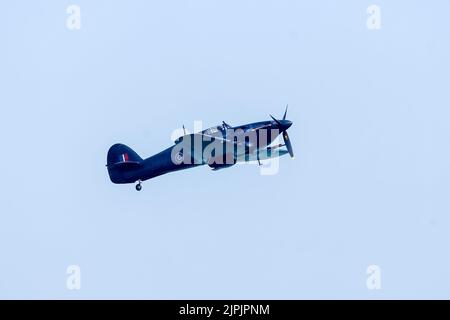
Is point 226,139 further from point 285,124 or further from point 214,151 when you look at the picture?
point 285,124

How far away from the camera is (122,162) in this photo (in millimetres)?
48281

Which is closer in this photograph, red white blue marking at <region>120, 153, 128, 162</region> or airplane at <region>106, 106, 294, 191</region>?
airplane at <region>106, 106, 294, 191</region>

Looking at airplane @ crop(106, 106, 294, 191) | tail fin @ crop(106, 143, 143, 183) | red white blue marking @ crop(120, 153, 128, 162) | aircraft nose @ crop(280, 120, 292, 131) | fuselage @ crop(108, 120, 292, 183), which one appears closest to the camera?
airplane @ crop(106, 106, 294, 191)

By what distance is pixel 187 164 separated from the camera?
1873 inches

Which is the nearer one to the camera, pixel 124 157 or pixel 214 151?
pixel 214 151

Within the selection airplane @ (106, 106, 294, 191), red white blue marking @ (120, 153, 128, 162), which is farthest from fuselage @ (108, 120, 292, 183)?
red white blue marking @ (120, 153, 128, 162)

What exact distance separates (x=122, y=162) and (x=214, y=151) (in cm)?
541

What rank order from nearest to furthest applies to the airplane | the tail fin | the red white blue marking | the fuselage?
the airplane
the fuselage
the tail fin
the red white blue marking

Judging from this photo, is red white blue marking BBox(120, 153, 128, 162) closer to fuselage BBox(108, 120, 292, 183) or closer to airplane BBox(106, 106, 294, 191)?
airplane BBox(106, 106, 294, 191)

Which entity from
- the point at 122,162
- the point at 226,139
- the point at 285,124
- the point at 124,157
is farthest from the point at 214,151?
the point at 124,157

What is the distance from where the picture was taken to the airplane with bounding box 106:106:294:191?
151 ft
